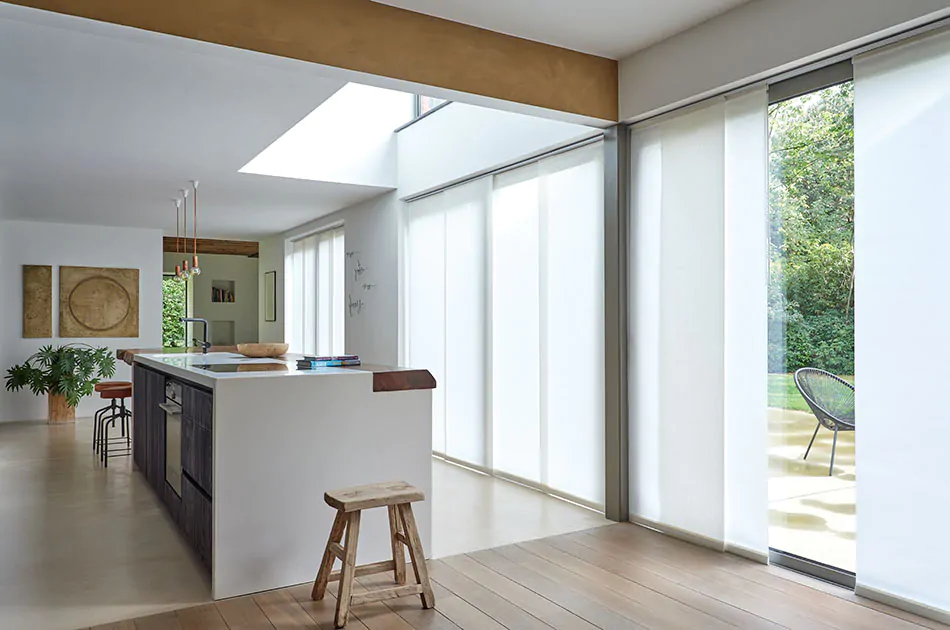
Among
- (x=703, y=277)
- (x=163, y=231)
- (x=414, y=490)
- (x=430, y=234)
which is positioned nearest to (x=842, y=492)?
(x=703, y=277)

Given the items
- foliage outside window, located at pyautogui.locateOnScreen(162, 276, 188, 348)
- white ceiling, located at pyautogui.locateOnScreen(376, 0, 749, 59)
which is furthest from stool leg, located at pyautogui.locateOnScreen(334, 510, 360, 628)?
foliage outside window, located at pyautogui.locateOnScreen(162, 276, 188, 348)

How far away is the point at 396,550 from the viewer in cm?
320

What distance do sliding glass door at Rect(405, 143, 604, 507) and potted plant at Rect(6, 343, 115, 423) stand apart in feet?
13.0

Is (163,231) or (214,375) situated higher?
(163,231)

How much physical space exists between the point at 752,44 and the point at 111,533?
13.5ft

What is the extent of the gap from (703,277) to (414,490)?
183cm

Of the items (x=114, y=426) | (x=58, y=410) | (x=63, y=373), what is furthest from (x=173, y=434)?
(x=58, y=410)

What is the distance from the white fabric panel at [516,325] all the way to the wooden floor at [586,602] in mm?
1687

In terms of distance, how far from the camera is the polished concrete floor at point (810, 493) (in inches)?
126

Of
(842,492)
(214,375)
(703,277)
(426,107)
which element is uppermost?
(426,107)

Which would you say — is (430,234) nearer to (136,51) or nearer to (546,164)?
(546,164)

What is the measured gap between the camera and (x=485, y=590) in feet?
10.5

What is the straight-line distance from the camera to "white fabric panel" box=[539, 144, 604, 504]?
15.1 ft

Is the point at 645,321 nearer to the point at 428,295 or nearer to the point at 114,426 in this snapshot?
the point at 428,295
